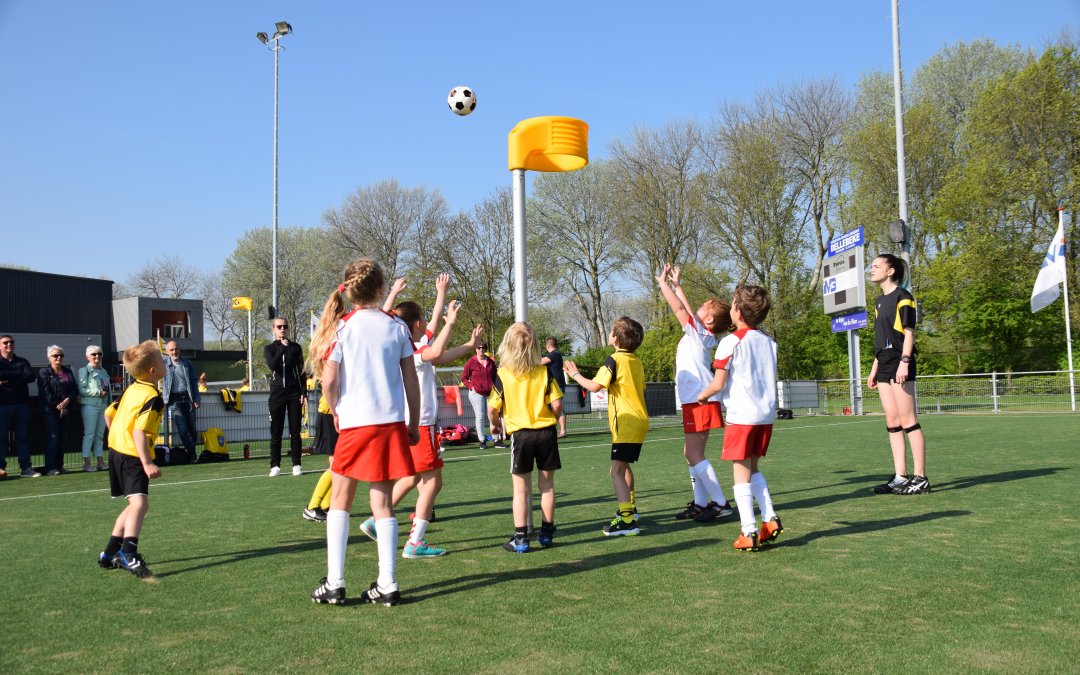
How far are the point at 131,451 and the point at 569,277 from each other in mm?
42170

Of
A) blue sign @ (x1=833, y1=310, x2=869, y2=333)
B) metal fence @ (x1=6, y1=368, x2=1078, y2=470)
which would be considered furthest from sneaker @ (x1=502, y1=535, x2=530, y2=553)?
blue sign @ (x1=833, y1=310, x2=869, y2=333)

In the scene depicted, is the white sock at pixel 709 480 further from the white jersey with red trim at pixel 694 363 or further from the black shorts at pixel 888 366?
the black shorts at pixel 888 366

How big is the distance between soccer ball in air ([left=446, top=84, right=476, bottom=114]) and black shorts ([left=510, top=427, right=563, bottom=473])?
3987 millimetres

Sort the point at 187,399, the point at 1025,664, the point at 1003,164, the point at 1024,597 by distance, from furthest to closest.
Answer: the point at 1003,164 → the point at 187,399 → the point at 1024,597 → the point at 1025,664

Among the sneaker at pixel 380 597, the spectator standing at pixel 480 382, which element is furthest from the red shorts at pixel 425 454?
the spectator standing at pixel 480 382

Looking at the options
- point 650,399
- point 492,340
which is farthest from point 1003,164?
point 492,340

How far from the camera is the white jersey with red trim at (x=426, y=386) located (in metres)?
6.17

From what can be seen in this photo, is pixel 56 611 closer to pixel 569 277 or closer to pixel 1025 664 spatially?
pixel 1025 664

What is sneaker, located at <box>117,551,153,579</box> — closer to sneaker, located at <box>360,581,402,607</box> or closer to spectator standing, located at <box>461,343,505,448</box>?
sneaker, located at <box>360,581,402,607</box>

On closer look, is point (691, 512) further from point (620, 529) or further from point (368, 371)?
point (368, 371)

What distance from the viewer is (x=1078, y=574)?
4.50m

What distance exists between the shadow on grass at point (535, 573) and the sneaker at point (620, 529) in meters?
0.48

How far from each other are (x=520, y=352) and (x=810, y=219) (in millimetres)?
37631

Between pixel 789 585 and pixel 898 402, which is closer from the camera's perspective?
pixel 789 585
